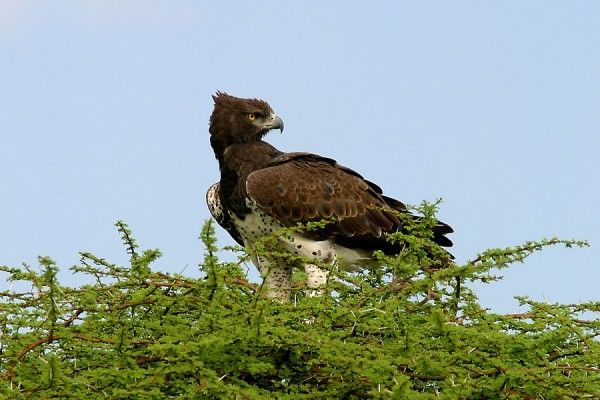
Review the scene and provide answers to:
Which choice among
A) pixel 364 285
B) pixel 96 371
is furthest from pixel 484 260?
pixel 96 371

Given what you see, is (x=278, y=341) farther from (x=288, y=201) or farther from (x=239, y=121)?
(x=239, y=121)

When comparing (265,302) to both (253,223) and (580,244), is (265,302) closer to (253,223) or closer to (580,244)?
(580,244)

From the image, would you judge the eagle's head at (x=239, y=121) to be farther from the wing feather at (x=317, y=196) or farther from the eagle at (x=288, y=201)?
the wing feather at (x=317, y=196)

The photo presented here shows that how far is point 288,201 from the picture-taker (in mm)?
10266

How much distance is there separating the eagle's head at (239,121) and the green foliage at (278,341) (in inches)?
153

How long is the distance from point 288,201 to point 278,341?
4.09m

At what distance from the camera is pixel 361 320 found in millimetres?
6727

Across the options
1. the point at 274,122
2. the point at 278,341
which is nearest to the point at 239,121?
the point at 274,122

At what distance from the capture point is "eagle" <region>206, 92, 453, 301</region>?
10.3 meters

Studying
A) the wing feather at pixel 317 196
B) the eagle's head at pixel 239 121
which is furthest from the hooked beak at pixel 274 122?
the wing feather at pixel 317 196

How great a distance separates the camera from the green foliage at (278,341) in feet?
19.6

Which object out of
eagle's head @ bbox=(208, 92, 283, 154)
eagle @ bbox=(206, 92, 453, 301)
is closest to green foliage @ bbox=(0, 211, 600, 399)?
eagle @ bbox=(206, 92, 453, 301)

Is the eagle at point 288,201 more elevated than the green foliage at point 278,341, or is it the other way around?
the eagle at point 288,201

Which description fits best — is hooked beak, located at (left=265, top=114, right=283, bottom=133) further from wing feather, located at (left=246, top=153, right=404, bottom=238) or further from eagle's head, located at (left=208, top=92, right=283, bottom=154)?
wing feather, located at (left=246, top=153, right=404, bottom=238)
